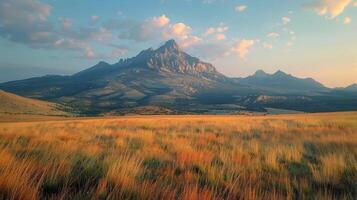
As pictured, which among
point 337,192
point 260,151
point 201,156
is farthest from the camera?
point 260,151

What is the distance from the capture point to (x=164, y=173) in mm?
5609

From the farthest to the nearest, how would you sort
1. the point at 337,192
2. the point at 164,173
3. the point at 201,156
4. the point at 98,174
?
the point at 201,156 → the point at 164,173 → the point at 337,192 → the point at 98,174

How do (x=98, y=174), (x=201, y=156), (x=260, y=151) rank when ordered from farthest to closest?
(x=260, y=151)
(x=201, y=156)
(x=98, y=174)

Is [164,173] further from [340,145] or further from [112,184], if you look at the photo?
[340,145]

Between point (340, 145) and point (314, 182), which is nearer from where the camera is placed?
point (314, 182)

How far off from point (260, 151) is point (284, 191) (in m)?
4.08

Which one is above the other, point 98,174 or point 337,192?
point 98,174

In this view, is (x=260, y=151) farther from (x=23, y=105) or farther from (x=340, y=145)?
(x=23, y=105)

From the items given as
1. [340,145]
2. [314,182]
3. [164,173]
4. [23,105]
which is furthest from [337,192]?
[23,105]

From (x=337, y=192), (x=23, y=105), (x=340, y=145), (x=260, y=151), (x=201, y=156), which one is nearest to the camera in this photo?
(x=337, y=192)

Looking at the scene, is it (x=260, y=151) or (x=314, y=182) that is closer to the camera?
(x=314, y=182)

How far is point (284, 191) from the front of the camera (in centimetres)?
506

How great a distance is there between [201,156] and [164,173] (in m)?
2.06

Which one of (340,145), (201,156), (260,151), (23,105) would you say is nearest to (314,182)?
(201,156)
